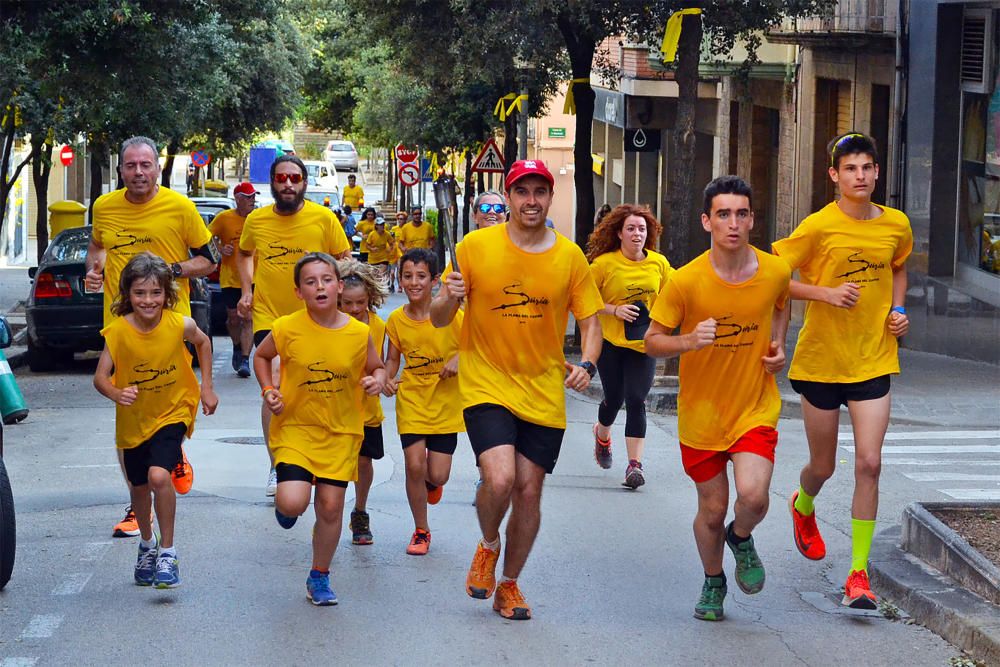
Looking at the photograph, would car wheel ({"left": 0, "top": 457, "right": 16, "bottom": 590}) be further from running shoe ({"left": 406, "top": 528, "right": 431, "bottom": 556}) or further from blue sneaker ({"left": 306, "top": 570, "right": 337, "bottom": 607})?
running shoe ({"left": 406, "top": 528, "right": 431, "bottom": 556})

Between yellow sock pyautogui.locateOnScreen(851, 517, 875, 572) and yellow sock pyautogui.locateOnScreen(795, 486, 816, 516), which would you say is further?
yellow sock pyautogui.locateOnScreen(795, 486, 816, 516)

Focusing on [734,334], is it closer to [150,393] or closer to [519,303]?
[519,303]

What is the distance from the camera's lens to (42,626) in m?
6.72

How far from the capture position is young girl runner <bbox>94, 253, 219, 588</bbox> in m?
7.36

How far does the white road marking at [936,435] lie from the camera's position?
13273 mm

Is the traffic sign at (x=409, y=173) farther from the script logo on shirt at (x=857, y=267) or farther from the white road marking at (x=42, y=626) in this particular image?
the white road marking at (x=42, y=626)

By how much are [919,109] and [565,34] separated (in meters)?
4.54

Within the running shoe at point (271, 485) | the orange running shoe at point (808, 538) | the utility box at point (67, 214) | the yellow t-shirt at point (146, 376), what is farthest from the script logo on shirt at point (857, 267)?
the utility box at point (67, 214)

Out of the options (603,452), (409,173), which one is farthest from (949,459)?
(409,173)

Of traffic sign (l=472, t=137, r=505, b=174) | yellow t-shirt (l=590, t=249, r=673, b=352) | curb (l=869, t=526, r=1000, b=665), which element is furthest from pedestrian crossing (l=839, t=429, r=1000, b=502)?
traffic sign (l=472, t=137, r=505, b=174)

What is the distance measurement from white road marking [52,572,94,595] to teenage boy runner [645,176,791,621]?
2842 mm

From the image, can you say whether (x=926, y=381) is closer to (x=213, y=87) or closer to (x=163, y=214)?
(x=163, y=214)

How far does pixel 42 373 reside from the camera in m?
17.5

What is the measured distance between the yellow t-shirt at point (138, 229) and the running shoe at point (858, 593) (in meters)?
3.72
